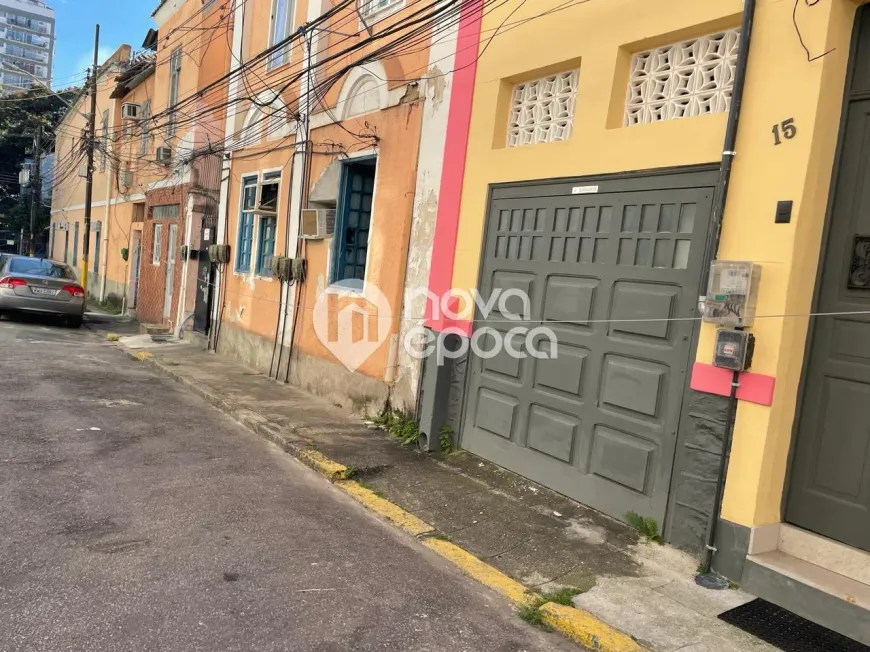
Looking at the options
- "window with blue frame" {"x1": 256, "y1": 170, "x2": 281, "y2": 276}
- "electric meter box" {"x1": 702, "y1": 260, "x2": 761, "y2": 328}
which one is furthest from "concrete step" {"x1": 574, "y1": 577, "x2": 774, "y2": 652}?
"window with blue frame" {"x1": 256, "y1": 170, "x2": 281, "y2": 276}

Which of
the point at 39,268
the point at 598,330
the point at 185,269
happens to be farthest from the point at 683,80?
the point at 39,268

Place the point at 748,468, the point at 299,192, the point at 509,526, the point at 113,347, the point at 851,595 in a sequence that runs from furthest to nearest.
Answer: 1. the point at 113,347
2. the point at 299,192
3. the point at 509,526
4. the point at 748,468
5. the point at 851,595

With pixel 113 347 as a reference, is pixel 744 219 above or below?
above

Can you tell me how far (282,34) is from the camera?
10.4 m

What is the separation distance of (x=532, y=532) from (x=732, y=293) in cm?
209

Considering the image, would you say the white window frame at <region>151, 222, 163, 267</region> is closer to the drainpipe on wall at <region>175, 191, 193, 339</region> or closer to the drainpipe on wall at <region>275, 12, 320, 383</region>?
the drainpipe on wall at <region>175, 191, 193, 339</region>

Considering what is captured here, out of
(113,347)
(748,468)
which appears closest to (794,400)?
(748,468)

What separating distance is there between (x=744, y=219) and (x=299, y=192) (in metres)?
6.59

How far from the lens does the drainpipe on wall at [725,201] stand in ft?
12.5

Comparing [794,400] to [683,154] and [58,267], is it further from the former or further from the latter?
[58,267]

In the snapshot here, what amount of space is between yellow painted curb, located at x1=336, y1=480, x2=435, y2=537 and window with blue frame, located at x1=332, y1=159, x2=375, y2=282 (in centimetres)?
367

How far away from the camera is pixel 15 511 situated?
4.16m

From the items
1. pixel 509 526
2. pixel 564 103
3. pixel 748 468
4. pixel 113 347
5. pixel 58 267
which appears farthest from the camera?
pixel 58 267

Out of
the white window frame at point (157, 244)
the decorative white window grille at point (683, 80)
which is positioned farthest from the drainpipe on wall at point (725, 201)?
the white window frame at point (157, 244)
